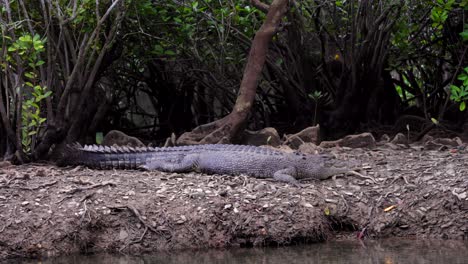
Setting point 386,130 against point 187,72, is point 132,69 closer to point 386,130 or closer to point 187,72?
point 187,72

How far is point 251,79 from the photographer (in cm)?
854

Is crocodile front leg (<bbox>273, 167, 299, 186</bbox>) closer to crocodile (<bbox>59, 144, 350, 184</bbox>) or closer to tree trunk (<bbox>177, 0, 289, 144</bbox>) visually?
crocodile (<bbox>59, 144, 350, 184</bbox>)

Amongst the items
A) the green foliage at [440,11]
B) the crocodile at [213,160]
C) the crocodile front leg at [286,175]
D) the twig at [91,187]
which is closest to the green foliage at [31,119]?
the crocodile at [213,160]

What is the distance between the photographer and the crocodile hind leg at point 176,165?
7625mm

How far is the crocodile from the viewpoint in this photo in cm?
748

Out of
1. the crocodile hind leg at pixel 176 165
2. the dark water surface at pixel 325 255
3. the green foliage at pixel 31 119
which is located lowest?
the dark water surface at pixel 325 255

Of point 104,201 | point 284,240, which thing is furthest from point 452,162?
point 104,201

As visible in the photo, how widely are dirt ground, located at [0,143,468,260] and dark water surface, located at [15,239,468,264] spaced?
7.5 inches

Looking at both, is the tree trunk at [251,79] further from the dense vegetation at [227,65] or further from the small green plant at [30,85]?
the small green plant at [30,85]

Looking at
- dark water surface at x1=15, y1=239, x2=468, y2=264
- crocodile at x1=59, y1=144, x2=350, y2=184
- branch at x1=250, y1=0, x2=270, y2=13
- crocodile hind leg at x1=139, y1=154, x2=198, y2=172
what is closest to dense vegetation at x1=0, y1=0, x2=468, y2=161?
branch at x1=250, y1=0, x2=270, y2=13

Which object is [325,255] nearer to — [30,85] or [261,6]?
[30,85]

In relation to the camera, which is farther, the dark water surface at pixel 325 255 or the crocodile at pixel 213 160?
the crocodile at pixel 213 160

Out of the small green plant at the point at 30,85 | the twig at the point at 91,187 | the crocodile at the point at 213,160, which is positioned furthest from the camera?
the crocodile at the point at 213,160

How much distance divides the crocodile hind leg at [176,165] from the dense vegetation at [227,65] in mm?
1163
